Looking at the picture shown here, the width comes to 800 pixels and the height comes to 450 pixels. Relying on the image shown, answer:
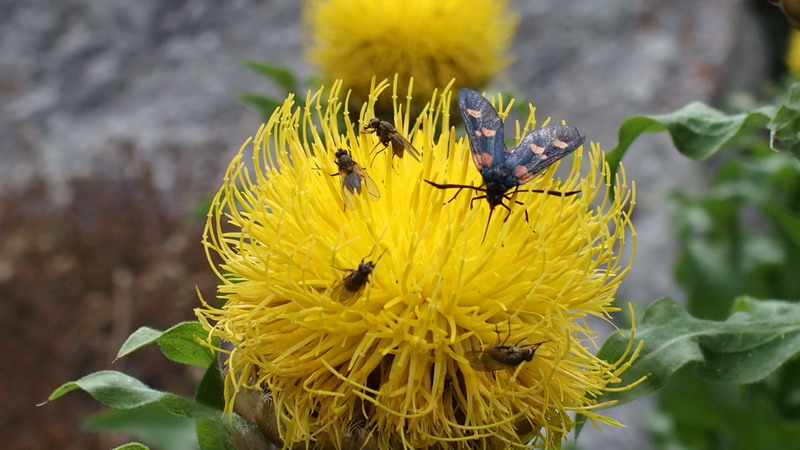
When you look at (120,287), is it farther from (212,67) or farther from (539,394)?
(539,394)

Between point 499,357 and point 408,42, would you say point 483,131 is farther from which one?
point 408,42

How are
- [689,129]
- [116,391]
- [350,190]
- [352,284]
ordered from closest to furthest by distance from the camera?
1. [352,284]
2. [350,190]
3. [116,391]
4. [689,129]

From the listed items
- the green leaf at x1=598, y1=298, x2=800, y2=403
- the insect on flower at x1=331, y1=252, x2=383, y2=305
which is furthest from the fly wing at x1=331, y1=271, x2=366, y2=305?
the green leaf at x1=598, y1=298, x2=800, y2=403

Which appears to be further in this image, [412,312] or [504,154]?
[504,154]

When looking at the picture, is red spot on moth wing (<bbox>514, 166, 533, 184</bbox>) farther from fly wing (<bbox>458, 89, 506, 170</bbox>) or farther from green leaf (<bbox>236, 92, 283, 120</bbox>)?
green leaf (<bbox>236, 92, 283, 120</bbox>)

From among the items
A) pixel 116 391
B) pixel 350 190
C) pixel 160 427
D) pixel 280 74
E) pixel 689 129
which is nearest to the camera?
pixel 350 190

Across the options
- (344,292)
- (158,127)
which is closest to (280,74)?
(344,292)

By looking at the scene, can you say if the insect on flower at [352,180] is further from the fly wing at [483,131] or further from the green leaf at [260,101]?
the green leaf at [260,101]

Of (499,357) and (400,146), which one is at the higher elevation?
(400,146)
